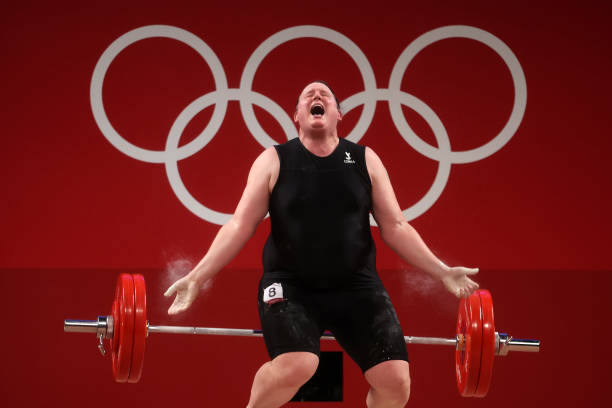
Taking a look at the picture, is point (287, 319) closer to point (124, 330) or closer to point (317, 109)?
point (124, 330)

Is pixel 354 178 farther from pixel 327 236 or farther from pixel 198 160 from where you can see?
pixel 198 160

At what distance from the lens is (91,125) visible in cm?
459

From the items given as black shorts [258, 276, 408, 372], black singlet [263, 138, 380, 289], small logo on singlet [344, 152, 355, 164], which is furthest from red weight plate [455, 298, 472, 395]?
small logo on singlet [344, 152, 355, 164]

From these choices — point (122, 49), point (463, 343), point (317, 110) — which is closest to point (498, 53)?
point (317, 110)

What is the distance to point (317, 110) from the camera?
11.0 feet

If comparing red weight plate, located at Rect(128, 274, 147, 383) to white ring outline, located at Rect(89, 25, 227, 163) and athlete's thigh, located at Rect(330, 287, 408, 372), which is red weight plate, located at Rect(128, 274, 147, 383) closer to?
athlete's thigh, located at Rect(330, 287, 408, 372)

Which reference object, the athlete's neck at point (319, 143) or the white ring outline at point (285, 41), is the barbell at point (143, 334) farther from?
the white ring outline at point (285, 41)

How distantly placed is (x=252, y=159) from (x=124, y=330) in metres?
1.69

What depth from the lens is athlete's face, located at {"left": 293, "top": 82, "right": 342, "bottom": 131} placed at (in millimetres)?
3320

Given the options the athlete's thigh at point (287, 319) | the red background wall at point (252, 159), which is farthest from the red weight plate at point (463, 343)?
the red background wall at point (252, 159)

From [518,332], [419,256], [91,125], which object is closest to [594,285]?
[518,332]

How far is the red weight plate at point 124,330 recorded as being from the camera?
317 cm

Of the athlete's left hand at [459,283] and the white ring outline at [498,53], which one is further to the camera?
the white ring outline at [498,53]

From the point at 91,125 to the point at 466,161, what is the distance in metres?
2.18
